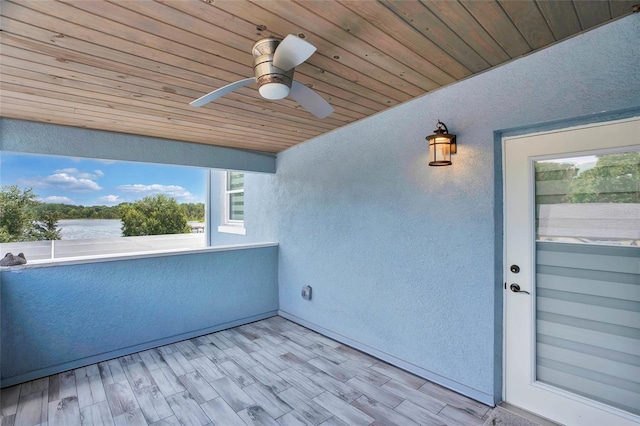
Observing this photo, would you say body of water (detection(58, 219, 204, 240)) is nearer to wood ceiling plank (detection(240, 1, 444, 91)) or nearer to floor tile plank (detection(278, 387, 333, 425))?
floor tile plank (detection(278, 387, 333, 425))

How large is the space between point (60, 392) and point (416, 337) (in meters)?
3.15

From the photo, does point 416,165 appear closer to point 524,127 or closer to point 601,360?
point 524,127

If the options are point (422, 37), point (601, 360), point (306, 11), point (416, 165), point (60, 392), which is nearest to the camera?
point (306, 11)

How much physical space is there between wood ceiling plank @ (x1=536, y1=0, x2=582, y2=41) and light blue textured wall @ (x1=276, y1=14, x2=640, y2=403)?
136 mm

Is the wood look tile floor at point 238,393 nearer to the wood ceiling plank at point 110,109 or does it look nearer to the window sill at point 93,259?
the window sill at point 93,259

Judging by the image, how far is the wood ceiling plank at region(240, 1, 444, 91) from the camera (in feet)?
4.80

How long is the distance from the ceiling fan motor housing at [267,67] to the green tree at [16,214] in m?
4.60

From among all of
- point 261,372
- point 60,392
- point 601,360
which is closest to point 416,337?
point 601,360

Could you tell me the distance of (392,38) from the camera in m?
1.74

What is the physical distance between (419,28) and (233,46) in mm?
1080

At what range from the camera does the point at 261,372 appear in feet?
9.36

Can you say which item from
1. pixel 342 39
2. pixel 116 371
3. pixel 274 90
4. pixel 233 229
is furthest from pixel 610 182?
pixel 233 229

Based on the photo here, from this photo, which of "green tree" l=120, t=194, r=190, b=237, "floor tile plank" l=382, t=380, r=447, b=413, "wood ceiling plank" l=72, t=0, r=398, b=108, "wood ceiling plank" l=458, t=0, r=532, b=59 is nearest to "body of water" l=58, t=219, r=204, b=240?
"green tree" l=120, t=194, r=190, b=237

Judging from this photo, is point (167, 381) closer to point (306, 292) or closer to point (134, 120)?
point (306, 292)
